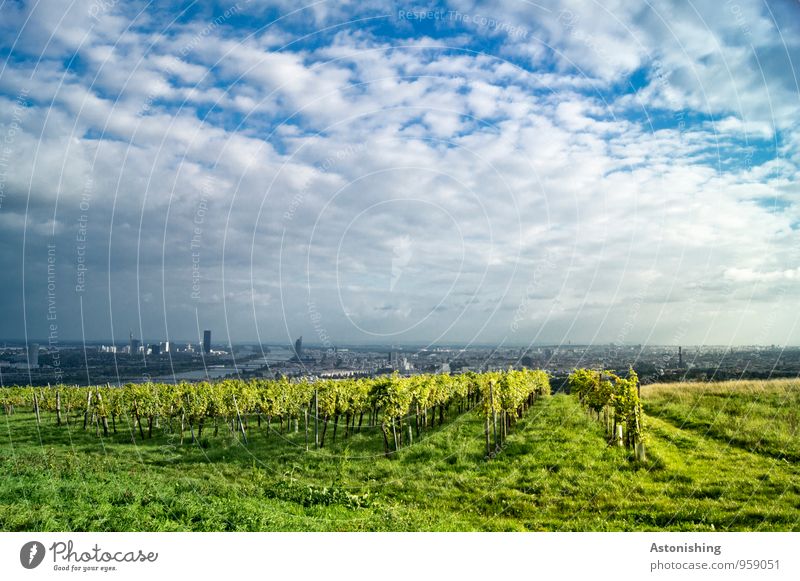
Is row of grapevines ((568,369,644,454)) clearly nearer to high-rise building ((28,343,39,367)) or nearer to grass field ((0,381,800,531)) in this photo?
grass field ((0,381,800,531))

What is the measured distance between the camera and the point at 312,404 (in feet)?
91.7

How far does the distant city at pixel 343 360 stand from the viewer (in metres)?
17.4

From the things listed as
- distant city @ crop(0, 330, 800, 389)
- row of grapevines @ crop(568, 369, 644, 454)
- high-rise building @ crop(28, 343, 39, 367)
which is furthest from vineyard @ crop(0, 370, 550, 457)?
high-rise building @ crop(28, 343, 39, 367)

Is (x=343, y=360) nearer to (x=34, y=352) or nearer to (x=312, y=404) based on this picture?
(x=312, y=404)

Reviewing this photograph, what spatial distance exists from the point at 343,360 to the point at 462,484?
854 cm

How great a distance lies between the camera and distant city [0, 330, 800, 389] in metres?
17.4

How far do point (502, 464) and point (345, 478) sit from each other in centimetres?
497

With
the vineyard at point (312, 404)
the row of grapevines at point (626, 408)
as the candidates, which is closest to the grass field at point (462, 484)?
the row of grapevines at point (626, 408)

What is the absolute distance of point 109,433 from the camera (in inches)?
1142

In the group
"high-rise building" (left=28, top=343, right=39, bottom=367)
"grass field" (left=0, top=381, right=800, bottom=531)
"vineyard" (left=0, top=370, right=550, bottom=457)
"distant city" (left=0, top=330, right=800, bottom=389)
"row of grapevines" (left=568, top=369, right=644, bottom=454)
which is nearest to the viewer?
"grass field" (left=0, top=381, right=800, bottom=531)

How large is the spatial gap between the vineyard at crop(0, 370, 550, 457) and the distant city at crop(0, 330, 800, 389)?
3.45 ft

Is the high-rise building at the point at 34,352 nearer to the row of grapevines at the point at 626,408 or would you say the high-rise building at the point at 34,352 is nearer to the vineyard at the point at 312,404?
the vineyard at the point at 312,404

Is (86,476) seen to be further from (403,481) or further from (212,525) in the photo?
(403,481)
